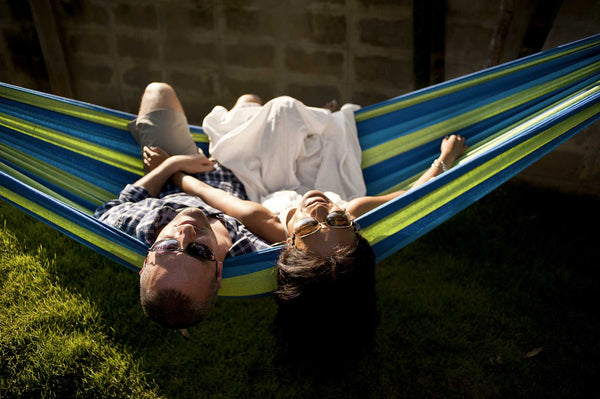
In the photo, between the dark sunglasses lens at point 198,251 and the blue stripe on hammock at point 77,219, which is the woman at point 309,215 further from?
the blue stripe on hammock at point 77,219

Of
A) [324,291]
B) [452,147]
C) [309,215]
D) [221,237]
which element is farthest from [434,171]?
[221,237]

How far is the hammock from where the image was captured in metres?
1.63

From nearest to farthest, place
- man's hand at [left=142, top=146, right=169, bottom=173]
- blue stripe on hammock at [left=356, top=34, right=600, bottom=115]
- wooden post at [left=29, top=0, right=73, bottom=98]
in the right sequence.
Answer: blue stripe on hammock at [left=356, top=34, right=600, bottom=115] → man's hand at [left=142, top=146, right=169, bottom=173] → wooden post at [left=29, top=0, right=73, bottom=98]

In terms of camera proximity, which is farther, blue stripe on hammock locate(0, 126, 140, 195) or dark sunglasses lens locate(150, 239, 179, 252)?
blue stripe on hammock locate(0, 126, 140, 195)

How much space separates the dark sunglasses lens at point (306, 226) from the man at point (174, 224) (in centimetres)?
24

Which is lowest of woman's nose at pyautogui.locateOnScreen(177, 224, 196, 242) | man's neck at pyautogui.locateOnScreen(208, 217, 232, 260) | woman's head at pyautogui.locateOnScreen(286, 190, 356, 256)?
man's neck at pyautogui.locateOnScreen(208, 217, 232, 260)

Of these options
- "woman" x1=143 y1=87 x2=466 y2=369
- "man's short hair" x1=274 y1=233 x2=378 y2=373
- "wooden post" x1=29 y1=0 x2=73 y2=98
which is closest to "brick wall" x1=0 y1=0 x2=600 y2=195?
"wooden post" x1=29 y1=0 x2=73 y2=98

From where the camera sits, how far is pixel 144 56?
3738mm

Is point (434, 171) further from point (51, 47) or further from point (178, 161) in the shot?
point (51, 47)

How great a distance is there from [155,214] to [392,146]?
1.26 m

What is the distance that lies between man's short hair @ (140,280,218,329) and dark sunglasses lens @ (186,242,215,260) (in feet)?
0.44

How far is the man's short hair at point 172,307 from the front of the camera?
1422mm

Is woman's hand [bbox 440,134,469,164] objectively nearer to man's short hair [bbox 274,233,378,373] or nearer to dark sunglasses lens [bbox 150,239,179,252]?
man's short hair [bbox 274,233,378,373]

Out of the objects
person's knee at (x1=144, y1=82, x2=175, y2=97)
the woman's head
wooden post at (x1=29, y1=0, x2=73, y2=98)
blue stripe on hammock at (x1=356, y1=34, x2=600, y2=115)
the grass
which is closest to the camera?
the woman's head
